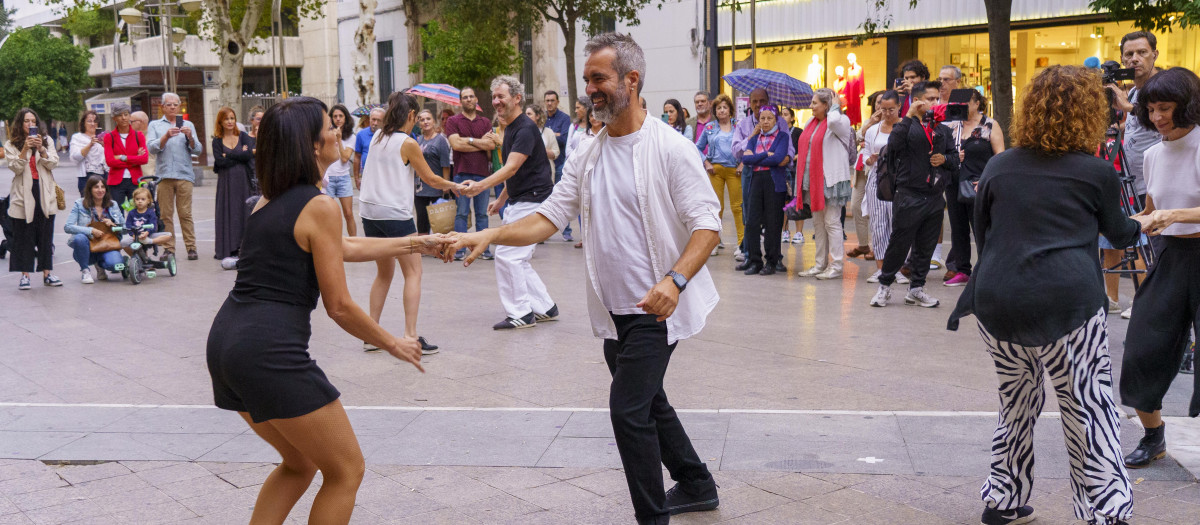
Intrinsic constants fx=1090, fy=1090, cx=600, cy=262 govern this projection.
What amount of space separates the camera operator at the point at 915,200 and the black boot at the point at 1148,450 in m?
4.40

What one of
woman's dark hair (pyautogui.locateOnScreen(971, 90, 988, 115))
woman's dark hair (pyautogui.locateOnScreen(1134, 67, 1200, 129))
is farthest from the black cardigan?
woman's dark hair (pyautogui.locateOnScreen(971, 90, 988, 115))

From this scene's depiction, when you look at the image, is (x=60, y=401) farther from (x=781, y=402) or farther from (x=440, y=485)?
(x=781, y=402)

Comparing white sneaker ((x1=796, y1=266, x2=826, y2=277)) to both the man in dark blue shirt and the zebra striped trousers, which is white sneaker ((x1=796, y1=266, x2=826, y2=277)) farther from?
the zebra striped trousers

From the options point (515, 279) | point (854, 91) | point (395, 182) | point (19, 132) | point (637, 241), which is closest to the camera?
point (637, 241)

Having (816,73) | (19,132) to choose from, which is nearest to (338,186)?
(19,132)

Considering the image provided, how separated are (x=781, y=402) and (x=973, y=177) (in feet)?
16.0

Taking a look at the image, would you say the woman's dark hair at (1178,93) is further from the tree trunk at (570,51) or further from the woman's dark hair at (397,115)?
the tree trunk at (570,51)

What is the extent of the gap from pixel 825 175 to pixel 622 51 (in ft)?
24.8

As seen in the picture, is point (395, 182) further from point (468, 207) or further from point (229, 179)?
point (468, 207)

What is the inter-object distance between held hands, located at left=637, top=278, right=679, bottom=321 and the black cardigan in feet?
3.87

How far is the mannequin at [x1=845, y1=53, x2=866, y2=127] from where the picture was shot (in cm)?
2228

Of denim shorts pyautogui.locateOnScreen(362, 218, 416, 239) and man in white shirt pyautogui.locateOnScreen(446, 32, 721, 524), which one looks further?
denim shorts pyautogui.locateOnScreen(362, 218, 416, 239)

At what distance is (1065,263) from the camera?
3846 mm

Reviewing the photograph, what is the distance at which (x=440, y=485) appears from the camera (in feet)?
15.8
